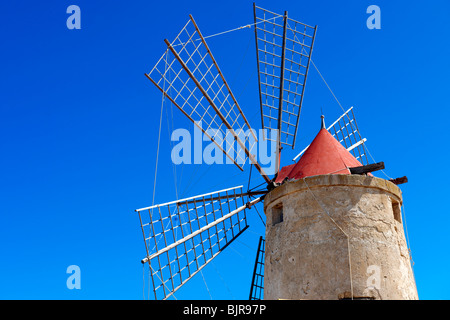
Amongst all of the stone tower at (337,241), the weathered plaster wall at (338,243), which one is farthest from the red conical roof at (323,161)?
the weathered plaster wall at (338,243)

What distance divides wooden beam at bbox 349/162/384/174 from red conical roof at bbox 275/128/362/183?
11cm

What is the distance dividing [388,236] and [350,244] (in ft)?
1.96

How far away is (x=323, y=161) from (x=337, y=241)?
4.98 ft

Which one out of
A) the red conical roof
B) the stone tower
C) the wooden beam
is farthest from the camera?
the red conical roof

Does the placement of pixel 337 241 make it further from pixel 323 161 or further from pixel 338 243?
pixel 323 161

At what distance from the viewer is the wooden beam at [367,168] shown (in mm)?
7000

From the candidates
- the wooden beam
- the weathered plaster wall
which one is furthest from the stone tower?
the wooden beam

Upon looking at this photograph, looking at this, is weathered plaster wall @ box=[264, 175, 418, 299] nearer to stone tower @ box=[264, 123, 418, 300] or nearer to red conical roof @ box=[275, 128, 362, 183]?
stone tower @ box=[264, 123, 418, 300]

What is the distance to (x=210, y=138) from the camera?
25.8 feet

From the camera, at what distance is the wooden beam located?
23.0 ft

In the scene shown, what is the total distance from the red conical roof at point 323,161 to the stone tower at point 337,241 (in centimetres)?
7

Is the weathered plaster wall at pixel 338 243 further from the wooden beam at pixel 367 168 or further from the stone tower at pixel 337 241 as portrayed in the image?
the wooden beam at pixel 367 168

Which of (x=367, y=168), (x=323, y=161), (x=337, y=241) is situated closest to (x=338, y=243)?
(x=337, y=241)
